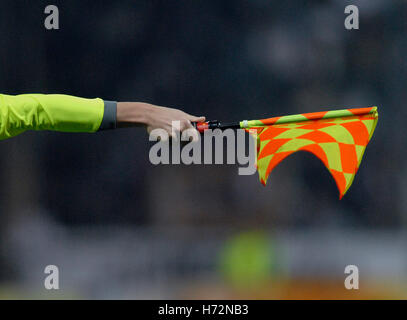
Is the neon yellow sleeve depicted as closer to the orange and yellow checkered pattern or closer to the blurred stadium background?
the orange and yellow checkered pattern

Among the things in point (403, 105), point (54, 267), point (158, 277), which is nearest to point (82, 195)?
point (54, 267)

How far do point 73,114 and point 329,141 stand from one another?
0.79m

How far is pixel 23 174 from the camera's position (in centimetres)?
399

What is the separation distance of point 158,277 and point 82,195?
0.75 metres

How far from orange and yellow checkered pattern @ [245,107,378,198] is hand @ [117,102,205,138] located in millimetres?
292

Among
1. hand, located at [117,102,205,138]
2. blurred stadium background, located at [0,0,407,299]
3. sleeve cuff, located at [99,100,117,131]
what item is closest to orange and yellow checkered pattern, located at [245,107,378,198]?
hand, located at [117,102,205,138]

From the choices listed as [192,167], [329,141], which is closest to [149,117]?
[329,141]

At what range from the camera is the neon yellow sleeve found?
1529 millimetres

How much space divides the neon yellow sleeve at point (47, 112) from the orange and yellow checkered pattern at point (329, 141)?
49cm


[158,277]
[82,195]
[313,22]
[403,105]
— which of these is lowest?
[158,277]

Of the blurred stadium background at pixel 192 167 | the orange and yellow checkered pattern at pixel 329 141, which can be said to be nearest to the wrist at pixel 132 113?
the orange and yellow checkered pattern at pixel 329 141

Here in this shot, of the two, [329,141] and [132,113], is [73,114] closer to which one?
[132,113]

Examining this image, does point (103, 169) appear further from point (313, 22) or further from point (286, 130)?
point (286, 130)

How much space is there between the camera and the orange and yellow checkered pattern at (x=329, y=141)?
1782 millimetres
